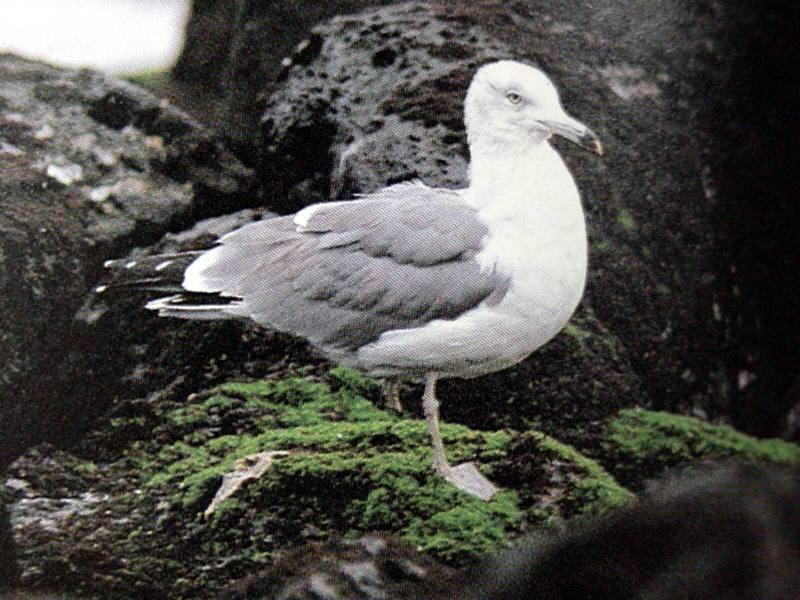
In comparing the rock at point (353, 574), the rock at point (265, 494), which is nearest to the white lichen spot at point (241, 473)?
the rock at point (265, 494)

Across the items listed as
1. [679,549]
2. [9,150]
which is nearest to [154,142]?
[9,150]

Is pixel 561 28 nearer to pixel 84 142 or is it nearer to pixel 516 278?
pixel 516 278

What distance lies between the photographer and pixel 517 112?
1.49 metres

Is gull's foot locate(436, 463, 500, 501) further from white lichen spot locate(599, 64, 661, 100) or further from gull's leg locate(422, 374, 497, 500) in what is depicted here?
white lichen spot locate(599, 64, 661, 100)

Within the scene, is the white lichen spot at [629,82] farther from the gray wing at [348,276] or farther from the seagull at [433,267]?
the gray wing at [348,276]

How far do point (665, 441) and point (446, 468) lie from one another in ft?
1.24

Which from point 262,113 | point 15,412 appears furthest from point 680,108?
point 15,412

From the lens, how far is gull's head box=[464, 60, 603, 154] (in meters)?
1.48

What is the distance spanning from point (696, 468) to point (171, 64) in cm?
103

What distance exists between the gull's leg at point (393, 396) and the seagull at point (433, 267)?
1 centimetres

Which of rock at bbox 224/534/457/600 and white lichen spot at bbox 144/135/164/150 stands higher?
white lichen spot at bbox 144/135/164/150

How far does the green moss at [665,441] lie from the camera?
160 cm

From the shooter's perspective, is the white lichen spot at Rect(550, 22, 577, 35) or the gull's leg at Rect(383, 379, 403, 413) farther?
the white lichen spot at Rect(550, 22, 577, 35)

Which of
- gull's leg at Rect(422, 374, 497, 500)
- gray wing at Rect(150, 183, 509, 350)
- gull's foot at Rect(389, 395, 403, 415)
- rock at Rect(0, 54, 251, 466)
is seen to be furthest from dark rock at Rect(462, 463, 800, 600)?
rock at Rect(0, 54, 251, 466)
